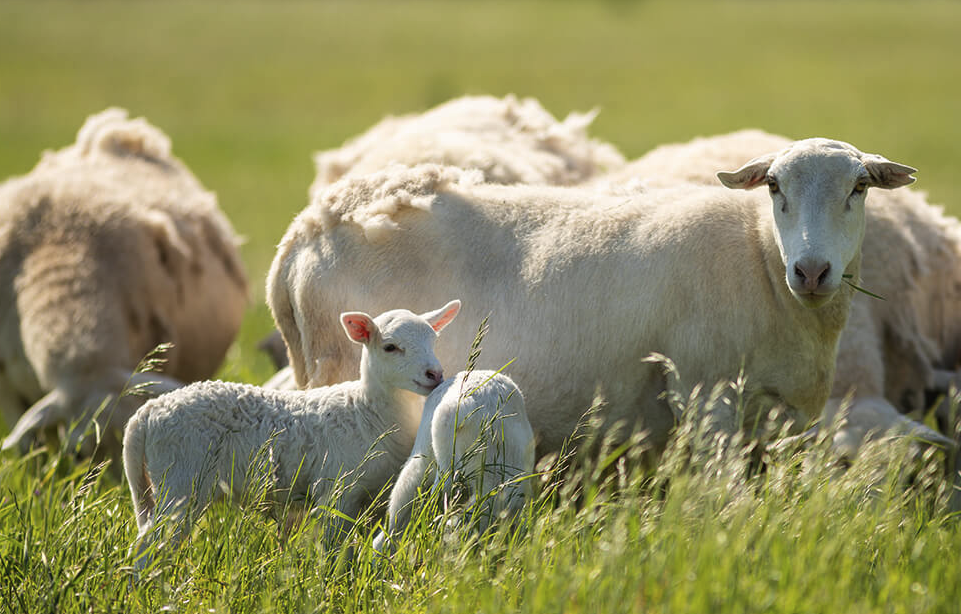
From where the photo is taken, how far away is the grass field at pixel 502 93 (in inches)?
128

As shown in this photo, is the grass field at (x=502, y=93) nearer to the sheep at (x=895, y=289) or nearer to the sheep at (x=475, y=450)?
the sheep at (x=475, y=450)

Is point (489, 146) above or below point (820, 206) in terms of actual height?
above

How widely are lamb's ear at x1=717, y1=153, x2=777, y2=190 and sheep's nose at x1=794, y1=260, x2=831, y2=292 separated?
478 mm

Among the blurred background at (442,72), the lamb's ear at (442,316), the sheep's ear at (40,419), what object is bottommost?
the sheep's ear at (40,419)

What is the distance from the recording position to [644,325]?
15.4 ft

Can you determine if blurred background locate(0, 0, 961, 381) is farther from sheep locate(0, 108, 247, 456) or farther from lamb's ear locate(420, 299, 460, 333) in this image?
lamb's ear locate(420, 299, 460, 333)

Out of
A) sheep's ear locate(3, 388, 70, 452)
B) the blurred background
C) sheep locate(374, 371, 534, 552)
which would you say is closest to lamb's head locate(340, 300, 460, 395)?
sheep locate(374, 371, 534, 552)

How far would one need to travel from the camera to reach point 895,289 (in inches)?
231

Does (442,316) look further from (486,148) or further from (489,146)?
(489,146)

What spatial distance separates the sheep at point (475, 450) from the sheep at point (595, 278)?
A: 0.67 m

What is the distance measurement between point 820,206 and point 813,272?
0.25 m

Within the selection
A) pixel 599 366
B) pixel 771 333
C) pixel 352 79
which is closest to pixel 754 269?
pixel 771 333

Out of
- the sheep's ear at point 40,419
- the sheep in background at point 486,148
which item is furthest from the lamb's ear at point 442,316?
the sheep's ear at point 40,419

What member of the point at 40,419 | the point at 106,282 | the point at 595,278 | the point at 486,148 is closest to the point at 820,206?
the point at 595,278
